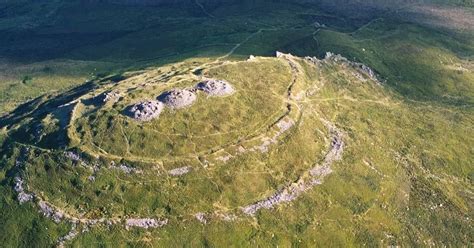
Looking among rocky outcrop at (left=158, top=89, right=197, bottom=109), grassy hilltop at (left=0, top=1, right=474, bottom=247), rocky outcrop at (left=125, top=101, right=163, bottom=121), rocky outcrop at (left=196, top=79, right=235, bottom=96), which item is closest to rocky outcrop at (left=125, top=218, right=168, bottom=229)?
grassy hilltop at (left=0, top=1, right=474, bottom=247)

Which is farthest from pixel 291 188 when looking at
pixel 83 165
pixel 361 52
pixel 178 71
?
pixel 361 52

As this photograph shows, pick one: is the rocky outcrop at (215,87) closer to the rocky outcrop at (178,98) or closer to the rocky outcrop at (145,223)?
the rocky outcrop at (178,98)

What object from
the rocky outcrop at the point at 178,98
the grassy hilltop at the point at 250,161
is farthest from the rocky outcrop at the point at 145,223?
the rocky outcrop at the point at 178,98

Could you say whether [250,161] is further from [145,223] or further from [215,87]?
[145,223]

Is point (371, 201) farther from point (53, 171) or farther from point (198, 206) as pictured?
point (53, 171)

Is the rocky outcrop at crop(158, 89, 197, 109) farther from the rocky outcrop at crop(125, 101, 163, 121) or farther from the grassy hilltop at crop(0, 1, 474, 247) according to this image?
the rocky outcrop at crop(125, 101, 163, 121)

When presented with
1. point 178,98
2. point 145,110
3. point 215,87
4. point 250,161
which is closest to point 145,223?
point 250,161

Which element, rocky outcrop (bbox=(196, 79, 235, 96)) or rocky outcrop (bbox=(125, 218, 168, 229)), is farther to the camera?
rocky outcrop (bbox=(196, 79, 235, 96))

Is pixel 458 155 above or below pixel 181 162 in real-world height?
below

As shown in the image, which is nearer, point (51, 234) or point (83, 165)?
point (51, 234)
